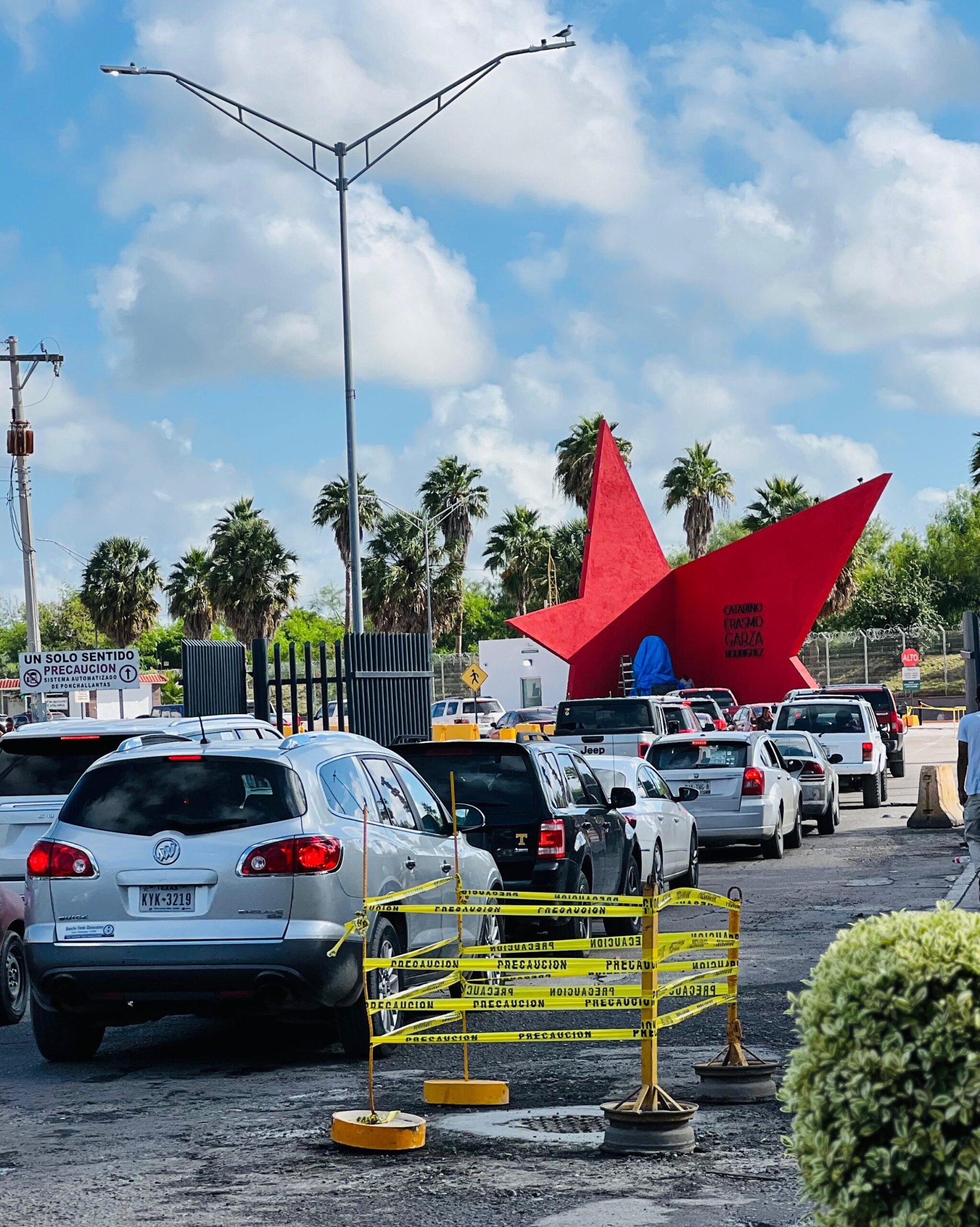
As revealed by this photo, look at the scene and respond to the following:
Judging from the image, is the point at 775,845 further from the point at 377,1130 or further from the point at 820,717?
the point at 377,1130

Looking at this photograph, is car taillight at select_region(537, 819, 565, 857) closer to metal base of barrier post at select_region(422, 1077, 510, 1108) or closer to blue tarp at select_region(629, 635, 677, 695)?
metal base of barrier post at select_region(422, 1077, 510, 1108)

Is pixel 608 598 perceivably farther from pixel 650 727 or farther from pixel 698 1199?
pixel 698 1199

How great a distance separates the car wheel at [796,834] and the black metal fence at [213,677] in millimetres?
7109

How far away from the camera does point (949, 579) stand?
10281cm

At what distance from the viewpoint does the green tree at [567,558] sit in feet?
253

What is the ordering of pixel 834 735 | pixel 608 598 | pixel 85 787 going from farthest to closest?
pixel 608 598
pixel 834 735
pixel 85 787

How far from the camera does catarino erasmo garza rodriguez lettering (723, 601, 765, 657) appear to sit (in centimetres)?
4503

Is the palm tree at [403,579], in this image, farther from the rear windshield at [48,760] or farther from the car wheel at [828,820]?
the rear windshield at [48,760]

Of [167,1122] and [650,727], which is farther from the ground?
[650,727]

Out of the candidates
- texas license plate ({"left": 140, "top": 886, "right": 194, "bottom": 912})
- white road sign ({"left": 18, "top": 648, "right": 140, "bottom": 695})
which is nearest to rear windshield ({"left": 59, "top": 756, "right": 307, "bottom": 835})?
texas license plate ({"left": 140, "top": 886, "right": 194, "bottom": 912})

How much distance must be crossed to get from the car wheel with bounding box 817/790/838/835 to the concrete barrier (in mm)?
1137

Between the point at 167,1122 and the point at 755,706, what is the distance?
30.9m

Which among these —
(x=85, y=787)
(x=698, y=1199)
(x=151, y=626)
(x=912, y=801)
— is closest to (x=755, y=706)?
(x=912, y=801)

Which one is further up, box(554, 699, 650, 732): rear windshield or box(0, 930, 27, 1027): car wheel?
box(554, 699, 650, 732): rear windshield
